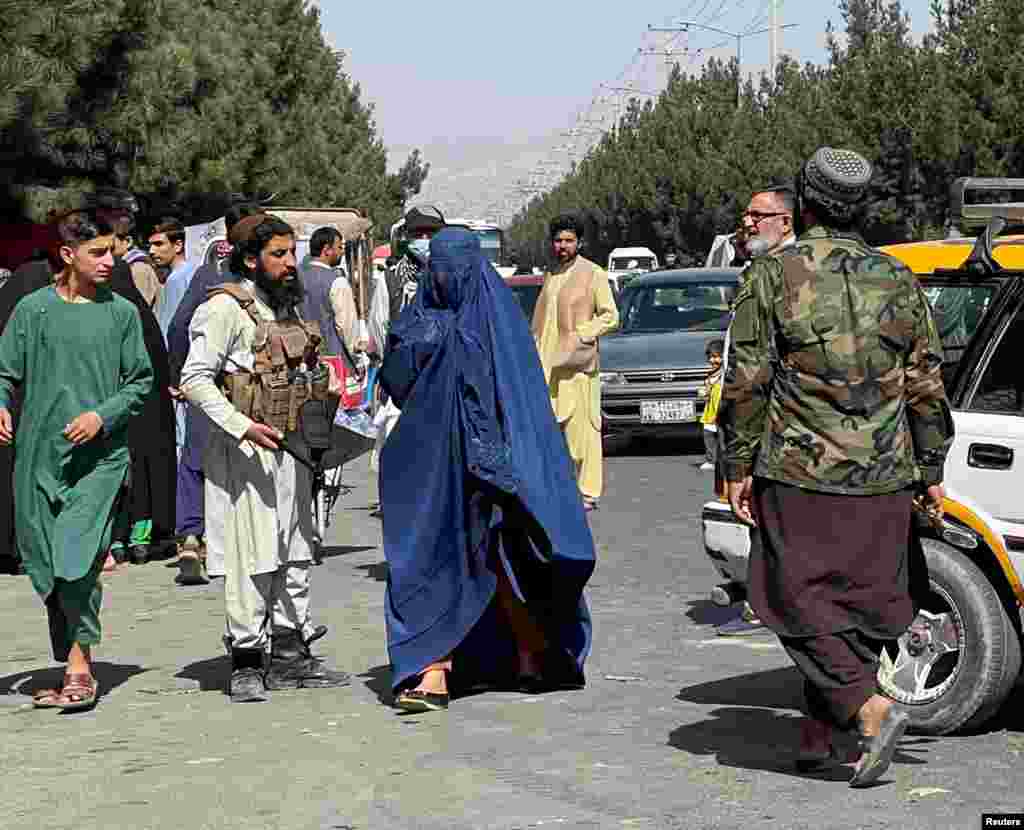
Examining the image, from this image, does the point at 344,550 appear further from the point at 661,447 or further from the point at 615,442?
the point at 615,442

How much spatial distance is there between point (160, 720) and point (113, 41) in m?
22.1

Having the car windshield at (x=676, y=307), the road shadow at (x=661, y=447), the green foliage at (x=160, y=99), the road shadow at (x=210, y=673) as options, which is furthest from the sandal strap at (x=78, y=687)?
the green foliage at (x=160, y=99)

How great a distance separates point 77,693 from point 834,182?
A: 358cm

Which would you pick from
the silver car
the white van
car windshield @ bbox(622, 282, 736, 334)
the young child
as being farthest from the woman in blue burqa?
the white van

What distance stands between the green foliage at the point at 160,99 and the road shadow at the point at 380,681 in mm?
14069

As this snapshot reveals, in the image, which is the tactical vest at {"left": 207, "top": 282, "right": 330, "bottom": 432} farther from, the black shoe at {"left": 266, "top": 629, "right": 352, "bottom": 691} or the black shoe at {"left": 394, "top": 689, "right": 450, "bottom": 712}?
the black shoe at {"left": 394, "top": 689, "right": 450, "bottom": 712}

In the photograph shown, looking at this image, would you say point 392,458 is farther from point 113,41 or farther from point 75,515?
point 113,41

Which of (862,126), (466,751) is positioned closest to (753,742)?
(466,751)

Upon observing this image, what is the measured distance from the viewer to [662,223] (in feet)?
287

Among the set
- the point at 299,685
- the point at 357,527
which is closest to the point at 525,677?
the point at 299,685

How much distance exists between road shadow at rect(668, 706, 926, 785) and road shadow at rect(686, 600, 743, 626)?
2228mm

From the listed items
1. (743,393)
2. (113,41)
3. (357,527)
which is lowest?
(357,527)

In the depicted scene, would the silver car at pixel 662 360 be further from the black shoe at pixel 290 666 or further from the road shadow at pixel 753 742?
the road shadow at pixel 753 742

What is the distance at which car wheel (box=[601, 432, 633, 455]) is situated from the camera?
2222cm
